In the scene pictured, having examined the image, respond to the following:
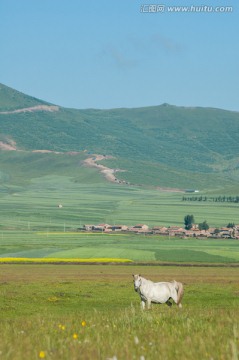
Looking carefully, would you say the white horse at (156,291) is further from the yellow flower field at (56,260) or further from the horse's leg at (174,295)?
the yellow flower field at (56,260)

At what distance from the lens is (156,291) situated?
26.1 meters

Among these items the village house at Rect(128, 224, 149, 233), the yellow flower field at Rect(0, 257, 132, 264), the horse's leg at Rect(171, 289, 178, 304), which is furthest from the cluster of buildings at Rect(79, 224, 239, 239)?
the horse's leg at Rect(171, 289, 178, 304)

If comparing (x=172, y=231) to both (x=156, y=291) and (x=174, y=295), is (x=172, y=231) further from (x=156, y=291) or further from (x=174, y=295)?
(x=156, y=291)

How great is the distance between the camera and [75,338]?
1088 cm

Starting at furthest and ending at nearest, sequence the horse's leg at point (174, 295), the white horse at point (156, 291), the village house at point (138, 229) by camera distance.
A: the village house at point (138, 229)
the horse's leg at point (174, 295)
the white horse at point (156, 291)

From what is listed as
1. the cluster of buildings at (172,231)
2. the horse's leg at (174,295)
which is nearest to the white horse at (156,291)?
the horse's leg at (174,295)

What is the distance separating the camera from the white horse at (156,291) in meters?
25.9

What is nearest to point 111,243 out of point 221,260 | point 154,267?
point 221,260

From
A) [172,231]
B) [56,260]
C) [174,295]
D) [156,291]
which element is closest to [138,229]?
[172,231]

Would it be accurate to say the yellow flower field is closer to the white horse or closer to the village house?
the white horse

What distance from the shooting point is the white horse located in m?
25.9

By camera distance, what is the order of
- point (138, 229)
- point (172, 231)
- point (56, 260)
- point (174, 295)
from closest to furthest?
point (174, 295) → point (56, 260) → point (172, 231) → point (138, 229)

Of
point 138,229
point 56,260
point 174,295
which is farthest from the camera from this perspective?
point 138,229

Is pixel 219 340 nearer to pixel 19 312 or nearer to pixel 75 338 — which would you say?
pixel 75 338
